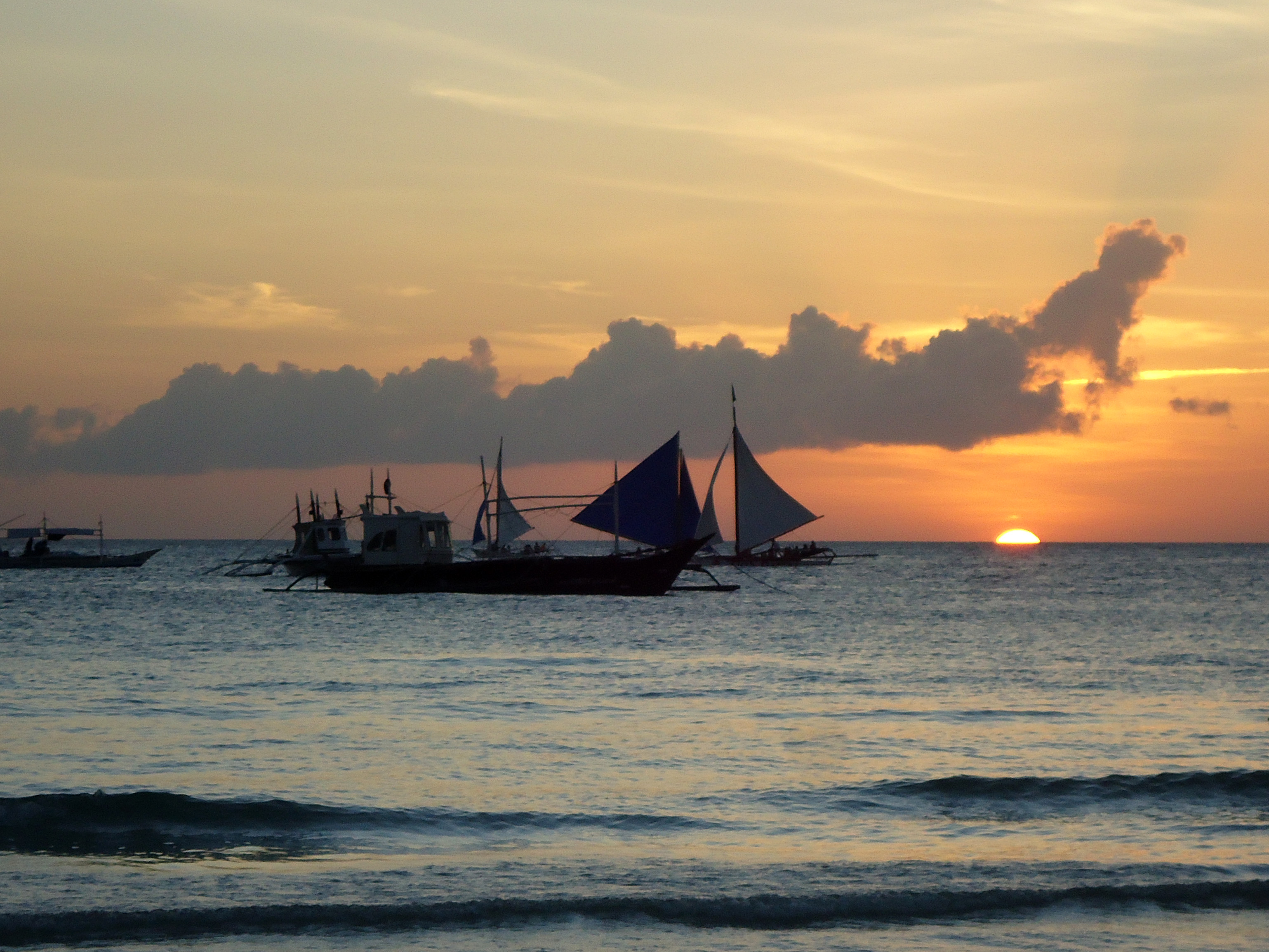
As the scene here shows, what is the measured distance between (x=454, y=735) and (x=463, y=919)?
1120cm

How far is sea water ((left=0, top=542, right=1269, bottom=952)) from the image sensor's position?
458 inches

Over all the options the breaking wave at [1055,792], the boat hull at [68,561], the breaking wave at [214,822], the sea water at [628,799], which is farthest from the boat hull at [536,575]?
the boat hull at [68,561]

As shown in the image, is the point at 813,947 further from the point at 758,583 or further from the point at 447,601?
the point at 758,583

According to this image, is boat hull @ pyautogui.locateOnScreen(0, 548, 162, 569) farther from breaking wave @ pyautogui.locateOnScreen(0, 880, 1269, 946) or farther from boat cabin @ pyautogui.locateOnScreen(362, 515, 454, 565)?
breaking wave @ pyautogui.locateOnScreen(0, 880, 1269, 946)

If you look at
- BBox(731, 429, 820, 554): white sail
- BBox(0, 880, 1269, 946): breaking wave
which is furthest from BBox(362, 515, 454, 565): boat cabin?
BBox(0, 880, 1269, 946): breaking wave

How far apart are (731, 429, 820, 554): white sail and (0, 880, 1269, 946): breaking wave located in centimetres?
8859

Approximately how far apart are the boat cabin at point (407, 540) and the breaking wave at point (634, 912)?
2038 inches

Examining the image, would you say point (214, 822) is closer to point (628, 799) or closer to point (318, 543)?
point (628, 799)

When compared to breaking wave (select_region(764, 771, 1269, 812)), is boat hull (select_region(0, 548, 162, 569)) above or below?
below

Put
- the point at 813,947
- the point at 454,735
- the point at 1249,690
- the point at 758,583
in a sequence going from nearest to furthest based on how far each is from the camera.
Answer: the point at 813,947 < the point at 454,735 < the point at 1249,690 < the point at 758,583

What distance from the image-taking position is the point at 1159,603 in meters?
75.9

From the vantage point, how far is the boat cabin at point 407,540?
2501 inches

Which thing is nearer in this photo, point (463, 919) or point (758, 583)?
point (463, 919)

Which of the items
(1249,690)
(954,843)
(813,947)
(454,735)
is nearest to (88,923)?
(813,947)
